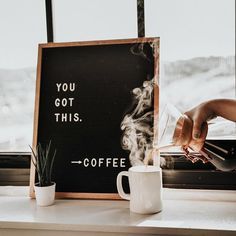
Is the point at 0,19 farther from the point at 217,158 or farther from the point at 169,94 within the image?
the point at 217,158

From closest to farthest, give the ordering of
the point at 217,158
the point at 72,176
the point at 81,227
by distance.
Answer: the point at 81,227, the point at 217,158, the point at 72,176

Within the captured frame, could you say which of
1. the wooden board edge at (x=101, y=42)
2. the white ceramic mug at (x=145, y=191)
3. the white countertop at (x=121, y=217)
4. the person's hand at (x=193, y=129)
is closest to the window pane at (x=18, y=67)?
the wooden board edge at (x=101, y=42)

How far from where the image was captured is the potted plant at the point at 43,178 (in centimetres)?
125

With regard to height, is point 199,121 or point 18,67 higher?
point 18,67

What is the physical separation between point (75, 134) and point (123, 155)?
194 millimetres

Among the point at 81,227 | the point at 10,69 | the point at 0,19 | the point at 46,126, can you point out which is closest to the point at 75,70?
the point at 46,126

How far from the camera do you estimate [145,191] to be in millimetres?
1146

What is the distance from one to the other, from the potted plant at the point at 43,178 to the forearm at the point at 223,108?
580 mm

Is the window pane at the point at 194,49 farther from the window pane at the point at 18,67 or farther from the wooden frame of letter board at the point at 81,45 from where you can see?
the window pane at the point at 18,67

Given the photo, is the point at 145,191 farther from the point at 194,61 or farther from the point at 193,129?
the point at 194,61

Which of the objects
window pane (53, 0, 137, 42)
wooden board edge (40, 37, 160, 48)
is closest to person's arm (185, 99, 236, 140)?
wooden board edge (40, 37, 160, 48)

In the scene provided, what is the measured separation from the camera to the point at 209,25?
1.36 metres

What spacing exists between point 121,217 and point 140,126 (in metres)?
0.33

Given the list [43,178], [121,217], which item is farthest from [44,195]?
[121,217]
